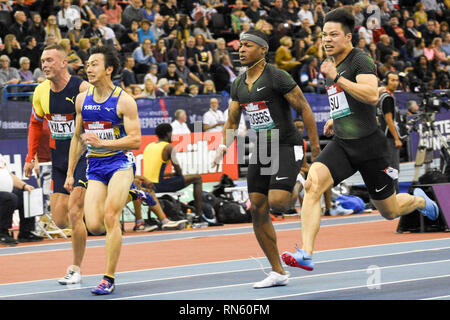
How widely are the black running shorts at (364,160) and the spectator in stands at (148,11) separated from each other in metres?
16.5

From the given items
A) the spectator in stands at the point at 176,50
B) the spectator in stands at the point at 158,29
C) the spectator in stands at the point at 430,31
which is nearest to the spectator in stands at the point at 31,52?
the spectator in stands at the point at 176,50

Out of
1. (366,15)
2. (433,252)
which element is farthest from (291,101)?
(366,15)

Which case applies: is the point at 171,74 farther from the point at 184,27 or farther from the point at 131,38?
the point at 184,27

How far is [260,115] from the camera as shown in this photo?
859cm

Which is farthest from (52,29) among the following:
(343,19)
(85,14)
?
(343,19)

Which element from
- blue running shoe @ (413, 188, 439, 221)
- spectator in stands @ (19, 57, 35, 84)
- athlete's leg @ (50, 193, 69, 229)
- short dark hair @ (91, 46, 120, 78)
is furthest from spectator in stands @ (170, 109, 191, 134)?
short dark hair @ (91, 46, 120, 78)

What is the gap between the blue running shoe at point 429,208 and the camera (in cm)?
1212

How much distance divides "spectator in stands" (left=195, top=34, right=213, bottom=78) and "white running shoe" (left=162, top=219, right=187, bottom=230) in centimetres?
796

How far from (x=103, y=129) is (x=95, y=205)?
0.73m

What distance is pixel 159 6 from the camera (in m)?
25.2

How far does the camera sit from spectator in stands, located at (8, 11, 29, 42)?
68.0ft
